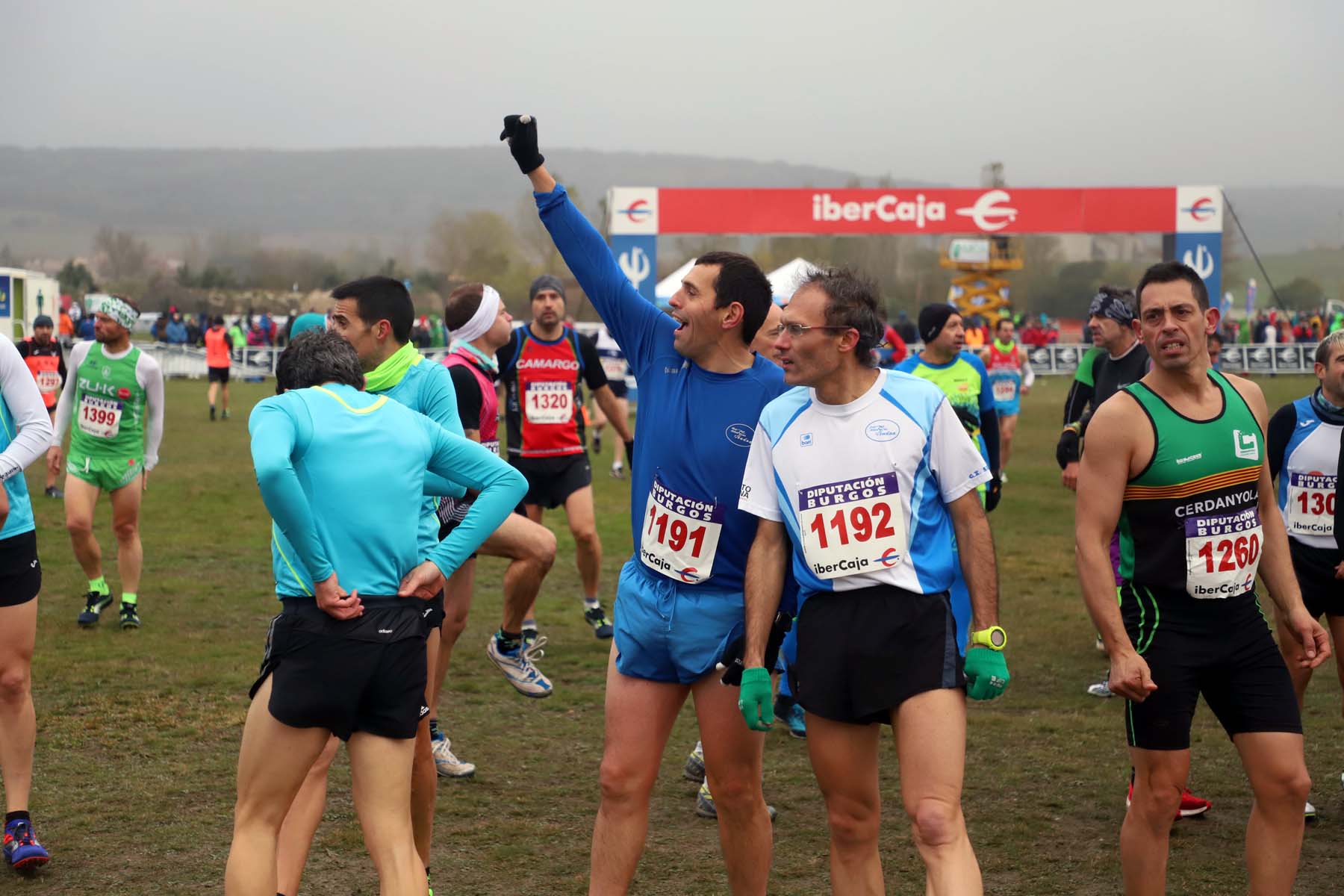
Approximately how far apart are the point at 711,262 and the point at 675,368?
14.0 inches

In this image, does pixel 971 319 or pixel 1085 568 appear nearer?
pixel 1085 568

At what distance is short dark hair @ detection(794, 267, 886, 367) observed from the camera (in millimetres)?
3887

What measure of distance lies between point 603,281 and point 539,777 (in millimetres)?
2847

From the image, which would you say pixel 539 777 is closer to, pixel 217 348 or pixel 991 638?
pixel 991 638

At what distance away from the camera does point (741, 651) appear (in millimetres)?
4070

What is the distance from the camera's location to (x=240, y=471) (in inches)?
752

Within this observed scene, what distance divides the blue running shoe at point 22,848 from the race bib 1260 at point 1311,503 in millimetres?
5212

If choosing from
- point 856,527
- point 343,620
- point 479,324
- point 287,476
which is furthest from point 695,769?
point 287,476

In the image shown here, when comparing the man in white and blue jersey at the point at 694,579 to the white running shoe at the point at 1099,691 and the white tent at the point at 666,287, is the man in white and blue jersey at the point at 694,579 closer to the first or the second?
the white running shoe at the point at 1099,691

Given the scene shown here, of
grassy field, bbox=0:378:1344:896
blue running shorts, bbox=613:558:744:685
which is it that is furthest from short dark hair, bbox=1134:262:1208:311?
grassy field, bbox=0:378:1344:896

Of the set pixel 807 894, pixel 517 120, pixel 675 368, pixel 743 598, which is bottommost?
pixel 807 894

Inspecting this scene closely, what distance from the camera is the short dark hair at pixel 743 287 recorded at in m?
4.22

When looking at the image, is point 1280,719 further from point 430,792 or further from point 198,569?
point 198,569

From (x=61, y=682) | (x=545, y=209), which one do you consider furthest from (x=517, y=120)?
(x=61, y=682)
